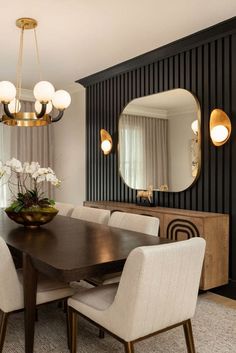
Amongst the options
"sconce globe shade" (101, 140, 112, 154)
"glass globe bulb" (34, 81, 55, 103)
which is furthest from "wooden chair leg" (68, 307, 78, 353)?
"sconce globe shade" (101, 140, 112, 154)

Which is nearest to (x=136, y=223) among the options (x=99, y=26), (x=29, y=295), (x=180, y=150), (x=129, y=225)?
(x=129, y=225)

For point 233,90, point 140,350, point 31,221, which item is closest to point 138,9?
point 233,90

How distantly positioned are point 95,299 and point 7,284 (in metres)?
0.54

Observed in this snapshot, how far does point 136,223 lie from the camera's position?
9.37 feet

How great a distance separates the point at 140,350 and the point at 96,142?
3.42 m

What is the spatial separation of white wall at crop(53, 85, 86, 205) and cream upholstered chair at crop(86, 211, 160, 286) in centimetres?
263

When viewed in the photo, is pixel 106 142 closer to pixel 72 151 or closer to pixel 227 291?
pixel 72 151

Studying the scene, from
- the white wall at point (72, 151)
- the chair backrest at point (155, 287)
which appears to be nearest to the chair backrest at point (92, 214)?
the chair backrest at point (155, 287)

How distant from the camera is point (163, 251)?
1.68 meters

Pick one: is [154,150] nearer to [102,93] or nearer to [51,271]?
[102,93]

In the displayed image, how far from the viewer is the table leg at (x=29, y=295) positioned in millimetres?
2033

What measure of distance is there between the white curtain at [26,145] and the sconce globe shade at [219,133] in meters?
3.59

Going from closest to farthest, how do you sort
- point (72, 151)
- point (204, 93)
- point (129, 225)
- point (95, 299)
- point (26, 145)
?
point (95, 299)
point (129, 225)
point (204, 93)
point (72, 151)
point (26, 145)

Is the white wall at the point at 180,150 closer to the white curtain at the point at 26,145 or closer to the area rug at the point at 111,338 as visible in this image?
the area rug at the point at 111,338
